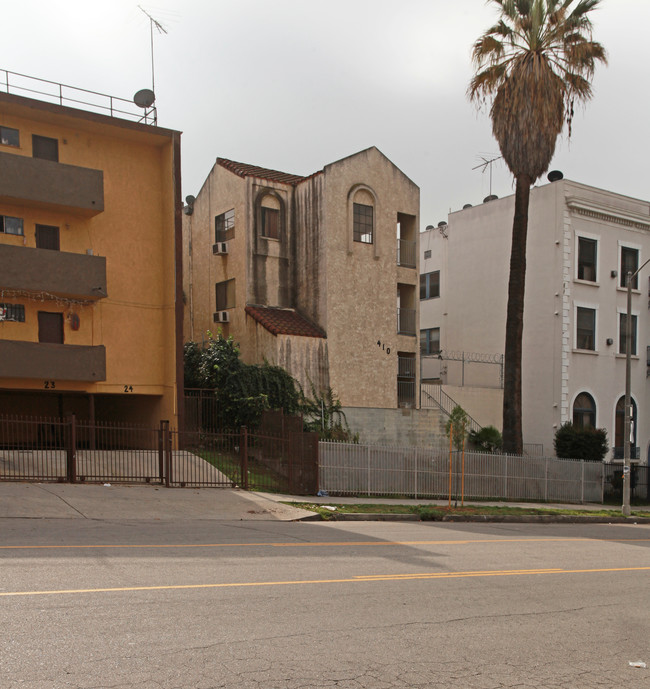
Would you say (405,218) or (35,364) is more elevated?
(405,218)

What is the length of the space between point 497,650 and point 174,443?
799 inches

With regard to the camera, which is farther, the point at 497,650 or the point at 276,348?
the point at 276,348

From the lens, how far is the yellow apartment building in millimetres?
23688

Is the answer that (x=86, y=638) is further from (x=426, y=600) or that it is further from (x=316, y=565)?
(x=316, y=565)

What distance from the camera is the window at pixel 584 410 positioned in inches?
1332

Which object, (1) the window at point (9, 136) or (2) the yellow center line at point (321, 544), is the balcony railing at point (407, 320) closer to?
(1) the window at point (9, 136)

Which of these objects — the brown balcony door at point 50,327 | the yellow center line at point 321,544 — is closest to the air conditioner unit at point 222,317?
the brown balcony door at point 50,327

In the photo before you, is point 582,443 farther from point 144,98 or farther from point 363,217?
point 144,98

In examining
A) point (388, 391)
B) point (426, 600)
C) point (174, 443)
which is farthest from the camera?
point (388, 391)

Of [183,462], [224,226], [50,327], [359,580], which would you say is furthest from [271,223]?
[359,580]

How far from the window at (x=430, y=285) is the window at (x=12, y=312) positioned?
866 inches

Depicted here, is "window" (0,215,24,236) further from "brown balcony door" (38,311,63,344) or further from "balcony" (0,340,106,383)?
"balcony" (0,340,106,383)

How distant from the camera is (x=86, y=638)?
5695 mm

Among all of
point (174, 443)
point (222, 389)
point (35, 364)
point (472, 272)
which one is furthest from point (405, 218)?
point (35, 364)
